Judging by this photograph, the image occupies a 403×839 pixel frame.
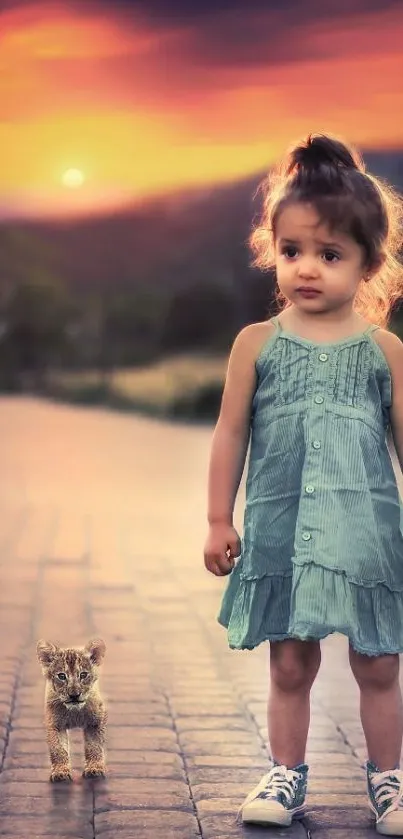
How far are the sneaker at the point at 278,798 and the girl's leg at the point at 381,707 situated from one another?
192 millimetres

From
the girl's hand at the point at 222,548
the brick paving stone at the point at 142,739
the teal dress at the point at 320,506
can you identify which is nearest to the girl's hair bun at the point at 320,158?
the teal dress at the point at 320,506

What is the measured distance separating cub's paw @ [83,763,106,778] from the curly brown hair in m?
1.29

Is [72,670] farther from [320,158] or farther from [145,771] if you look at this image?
[320,158]

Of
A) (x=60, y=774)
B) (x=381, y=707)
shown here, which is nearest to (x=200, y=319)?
(x=60, y=774)

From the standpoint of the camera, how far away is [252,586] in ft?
12.4

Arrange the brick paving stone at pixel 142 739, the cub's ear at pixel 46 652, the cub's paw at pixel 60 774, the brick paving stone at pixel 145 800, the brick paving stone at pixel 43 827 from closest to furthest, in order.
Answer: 1. the brick paving stone at pixel 43 827
2. the brick paving stone at pixel 145 800
3. the cub's paw at pixel 60 774
4. the cub's ear at pixel 46 652
5. the brick paving stone at pixel 142 739

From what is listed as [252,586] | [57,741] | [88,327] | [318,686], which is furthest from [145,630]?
[88,327]

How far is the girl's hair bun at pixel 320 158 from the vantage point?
3.78 m

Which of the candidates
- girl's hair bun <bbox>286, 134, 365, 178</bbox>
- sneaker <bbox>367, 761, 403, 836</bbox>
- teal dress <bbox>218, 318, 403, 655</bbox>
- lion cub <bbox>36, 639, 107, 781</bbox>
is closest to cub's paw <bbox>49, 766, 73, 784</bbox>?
lion cub <bbox>36, 639, 107, 781</bbox>

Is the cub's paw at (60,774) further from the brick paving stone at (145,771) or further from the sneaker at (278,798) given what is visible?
the sneaker at (278,798)

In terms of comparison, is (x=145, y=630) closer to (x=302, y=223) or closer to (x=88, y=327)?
(x=302, y=223)

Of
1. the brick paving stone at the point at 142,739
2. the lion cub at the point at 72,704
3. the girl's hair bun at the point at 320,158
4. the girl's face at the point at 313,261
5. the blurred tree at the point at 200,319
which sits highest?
the blurred tree at the point at 200,319

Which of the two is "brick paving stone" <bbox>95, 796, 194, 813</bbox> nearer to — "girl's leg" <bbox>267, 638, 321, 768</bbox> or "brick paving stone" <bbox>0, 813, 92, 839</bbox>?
"brick paving stone" <bbox>0, 813, 92, 839</bbox>

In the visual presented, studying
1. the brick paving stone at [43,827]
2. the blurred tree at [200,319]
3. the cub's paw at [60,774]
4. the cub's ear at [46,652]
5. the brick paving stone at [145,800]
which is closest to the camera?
the brick paving stone at [43,827]
